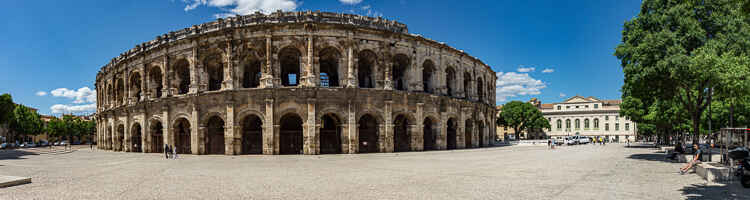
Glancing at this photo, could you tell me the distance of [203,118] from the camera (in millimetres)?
22984

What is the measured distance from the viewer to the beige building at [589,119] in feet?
228

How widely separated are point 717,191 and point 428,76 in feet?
A: 67.4

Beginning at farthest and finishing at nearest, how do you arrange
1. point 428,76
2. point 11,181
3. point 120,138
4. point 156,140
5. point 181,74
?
point 120,138 < point 428,76 < point 156,140 < point 181,74 < point 11,181

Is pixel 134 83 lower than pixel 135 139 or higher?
higher

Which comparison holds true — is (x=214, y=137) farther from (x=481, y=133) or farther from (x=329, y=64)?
(x=481, y=133)

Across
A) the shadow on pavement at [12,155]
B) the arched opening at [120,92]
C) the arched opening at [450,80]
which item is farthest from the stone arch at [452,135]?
the shadow on pavement at [12,155]

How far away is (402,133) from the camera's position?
25875 mm

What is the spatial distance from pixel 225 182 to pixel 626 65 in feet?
56.2

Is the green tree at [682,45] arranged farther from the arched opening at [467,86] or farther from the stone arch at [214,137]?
the stone arch at [214,137]

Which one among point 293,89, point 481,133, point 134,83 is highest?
point 134,83

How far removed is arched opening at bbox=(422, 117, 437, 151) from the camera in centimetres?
2660

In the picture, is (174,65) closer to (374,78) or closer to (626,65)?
(374,78)

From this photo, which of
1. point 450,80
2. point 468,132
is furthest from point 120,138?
point 468,132

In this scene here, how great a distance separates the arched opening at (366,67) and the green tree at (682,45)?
13350mm
